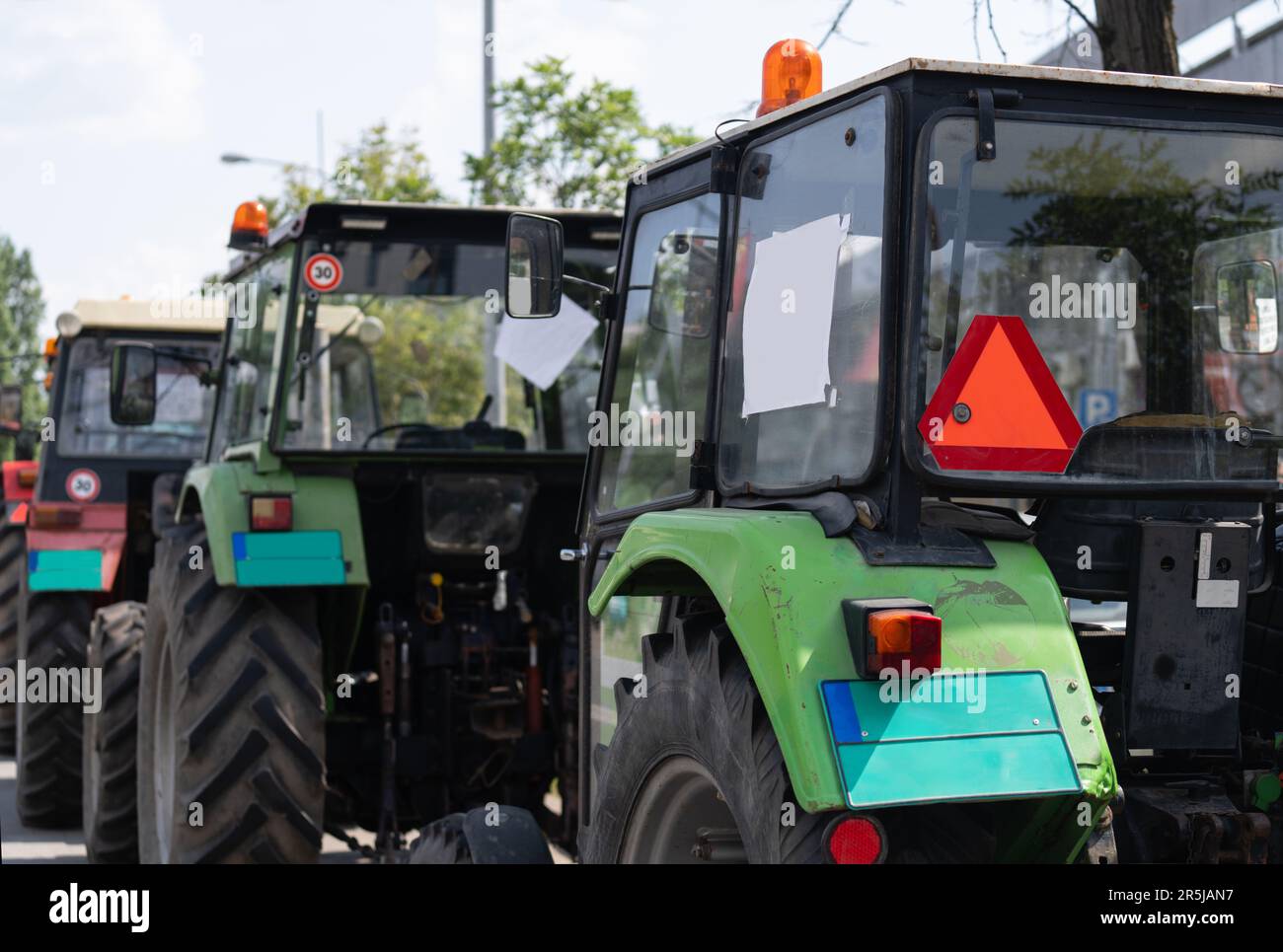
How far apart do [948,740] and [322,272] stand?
4.05m

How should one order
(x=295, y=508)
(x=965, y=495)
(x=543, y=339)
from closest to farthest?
(x=965, y=495) < (x=543, y=339) < (x=295, y=508)

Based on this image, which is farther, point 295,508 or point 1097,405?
point 295,508

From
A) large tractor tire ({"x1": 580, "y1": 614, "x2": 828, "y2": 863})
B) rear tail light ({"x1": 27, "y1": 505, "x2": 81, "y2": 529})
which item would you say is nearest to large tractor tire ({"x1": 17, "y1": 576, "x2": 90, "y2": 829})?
rear tail light ({"x1": 27, "y1": 505, "x2": 81, "y2": 529})

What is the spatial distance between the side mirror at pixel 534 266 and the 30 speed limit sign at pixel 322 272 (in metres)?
2.34

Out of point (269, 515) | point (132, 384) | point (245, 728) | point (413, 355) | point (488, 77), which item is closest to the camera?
point (245, 728)

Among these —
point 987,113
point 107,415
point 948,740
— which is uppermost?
point 987,113

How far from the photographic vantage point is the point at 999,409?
9.84 feet

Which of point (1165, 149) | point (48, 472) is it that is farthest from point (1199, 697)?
point (48, 472)

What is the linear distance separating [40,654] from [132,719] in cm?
216

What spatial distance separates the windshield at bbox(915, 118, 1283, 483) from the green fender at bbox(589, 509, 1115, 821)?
0.24m

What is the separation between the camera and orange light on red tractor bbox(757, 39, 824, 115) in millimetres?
3590

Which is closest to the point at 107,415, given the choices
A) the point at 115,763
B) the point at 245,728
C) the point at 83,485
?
the point at 83,485

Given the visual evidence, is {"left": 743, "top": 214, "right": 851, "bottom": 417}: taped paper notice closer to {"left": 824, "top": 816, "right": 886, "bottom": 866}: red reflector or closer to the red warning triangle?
the red warning triangle

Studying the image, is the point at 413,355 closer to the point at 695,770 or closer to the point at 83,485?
the point at 83,485
